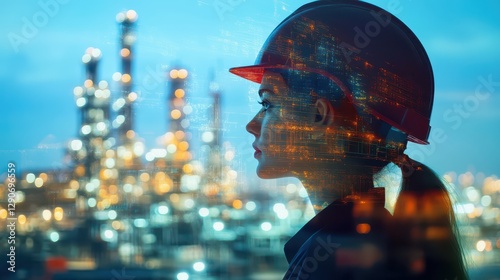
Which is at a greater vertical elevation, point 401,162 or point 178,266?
point 401,162

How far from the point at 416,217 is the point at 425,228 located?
0.09 feet

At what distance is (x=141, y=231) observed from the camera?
3.86 feet

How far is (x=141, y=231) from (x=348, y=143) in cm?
50

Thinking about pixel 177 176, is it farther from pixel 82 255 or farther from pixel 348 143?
pixel 348 143

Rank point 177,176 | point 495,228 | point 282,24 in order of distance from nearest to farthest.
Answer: point 282,24
point 177,176
point 495,228

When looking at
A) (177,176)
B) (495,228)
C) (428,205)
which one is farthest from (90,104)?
(495,228)

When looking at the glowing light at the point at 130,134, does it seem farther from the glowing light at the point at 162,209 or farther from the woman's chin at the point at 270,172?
Result: the woman's chin at the point at 270,172

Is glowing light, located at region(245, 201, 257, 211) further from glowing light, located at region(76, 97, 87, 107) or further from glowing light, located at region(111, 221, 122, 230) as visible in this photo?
glowing light, located at region(76, 97, 87, 107)

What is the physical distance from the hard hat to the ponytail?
9cm

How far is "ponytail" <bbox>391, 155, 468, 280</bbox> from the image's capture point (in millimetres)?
956

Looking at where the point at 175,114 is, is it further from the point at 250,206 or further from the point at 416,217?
the point at 416,217

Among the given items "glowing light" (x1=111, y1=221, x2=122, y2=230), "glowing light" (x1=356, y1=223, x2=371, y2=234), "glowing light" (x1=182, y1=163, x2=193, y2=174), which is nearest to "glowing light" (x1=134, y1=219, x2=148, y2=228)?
"glowing light" (x1=111, y1=221, x2=122, y2=230)

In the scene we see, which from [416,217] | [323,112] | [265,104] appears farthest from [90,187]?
[416,217]

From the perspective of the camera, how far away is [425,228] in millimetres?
974
